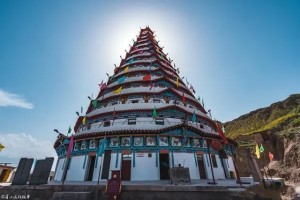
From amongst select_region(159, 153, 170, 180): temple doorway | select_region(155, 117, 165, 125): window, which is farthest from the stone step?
select_region(155, 117, 165, 125): window

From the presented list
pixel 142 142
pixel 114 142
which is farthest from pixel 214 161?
pixel 114 142

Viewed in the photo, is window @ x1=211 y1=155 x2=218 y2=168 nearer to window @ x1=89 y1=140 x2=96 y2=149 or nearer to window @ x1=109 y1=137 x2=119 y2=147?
window @ x1=109 y1=137 x2=119 y2=147

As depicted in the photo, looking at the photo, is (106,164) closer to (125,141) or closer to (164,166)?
(125,141)

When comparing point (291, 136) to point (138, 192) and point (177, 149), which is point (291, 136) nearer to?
point (177, 149)

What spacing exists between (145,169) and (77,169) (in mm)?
6913

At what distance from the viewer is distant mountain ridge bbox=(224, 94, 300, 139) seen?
40.1 metres

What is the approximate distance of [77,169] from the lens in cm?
1752

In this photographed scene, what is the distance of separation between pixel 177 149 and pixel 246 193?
901 cm

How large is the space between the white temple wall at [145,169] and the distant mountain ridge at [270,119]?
35249 mm

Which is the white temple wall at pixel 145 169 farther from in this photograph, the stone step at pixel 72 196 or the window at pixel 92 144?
the stone step at pixel 72 196

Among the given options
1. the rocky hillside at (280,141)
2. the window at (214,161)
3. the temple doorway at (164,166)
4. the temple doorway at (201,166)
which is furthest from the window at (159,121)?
the rocky hillside at (280,141)

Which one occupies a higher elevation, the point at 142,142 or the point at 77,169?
the point at 142,142

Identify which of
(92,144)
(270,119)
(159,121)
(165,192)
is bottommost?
(165,192)

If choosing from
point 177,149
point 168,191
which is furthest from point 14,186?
point 177,149
